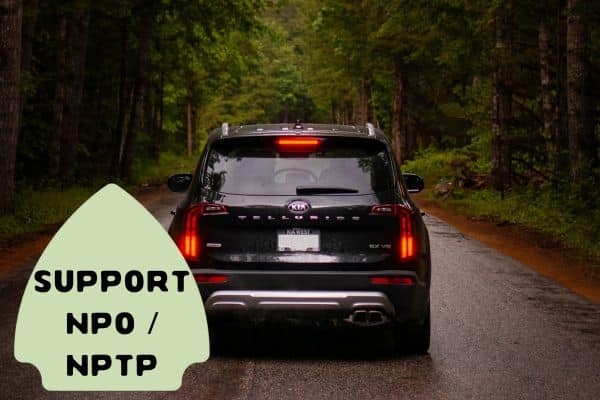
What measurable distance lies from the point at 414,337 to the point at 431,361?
10.5 inches

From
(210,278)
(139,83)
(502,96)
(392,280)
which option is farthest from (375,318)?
(139,83)

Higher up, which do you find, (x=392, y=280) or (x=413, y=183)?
(x=413, y=183)

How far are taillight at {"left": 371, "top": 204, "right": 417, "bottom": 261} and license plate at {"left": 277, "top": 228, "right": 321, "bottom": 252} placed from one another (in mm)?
496

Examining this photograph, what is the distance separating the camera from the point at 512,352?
8.05 m

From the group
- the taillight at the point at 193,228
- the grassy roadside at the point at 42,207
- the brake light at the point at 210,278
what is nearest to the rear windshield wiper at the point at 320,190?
the taillight at the point at 193,228

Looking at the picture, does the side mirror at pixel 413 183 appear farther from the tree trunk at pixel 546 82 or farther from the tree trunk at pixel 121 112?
the tree trunk at pixel 121 112

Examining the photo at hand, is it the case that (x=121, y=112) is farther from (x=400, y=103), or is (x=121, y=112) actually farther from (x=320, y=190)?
(x=320, y=190)

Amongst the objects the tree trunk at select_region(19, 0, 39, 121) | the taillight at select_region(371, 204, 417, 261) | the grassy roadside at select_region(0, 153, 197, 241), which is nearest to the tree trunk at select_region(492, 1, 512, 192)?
the grassy roadside at select_region(0, 153, 197, 241)

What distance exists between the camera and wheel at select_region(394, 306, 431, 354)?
780cm

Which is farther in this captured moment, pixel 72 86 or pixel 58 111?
pixel 72 86

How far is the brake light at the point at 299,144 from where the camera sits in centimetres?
768

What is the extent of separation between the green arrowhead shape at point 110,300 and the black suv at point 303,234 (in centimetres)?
138

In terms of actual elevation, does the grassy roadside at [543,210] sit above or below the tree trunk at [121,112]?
below

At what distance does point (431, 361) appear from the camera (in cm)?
770
